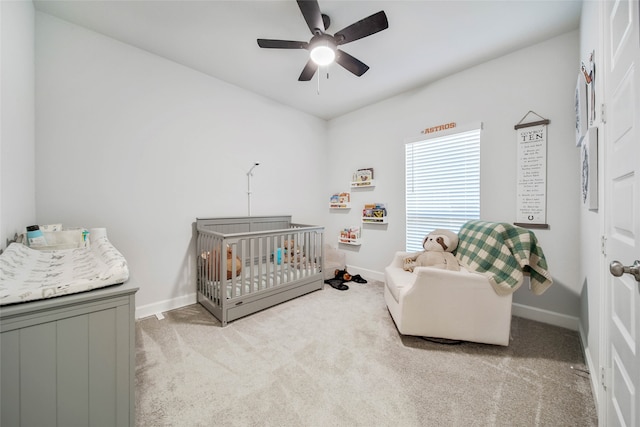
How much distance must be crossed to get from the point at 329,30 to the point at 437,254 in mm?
2200

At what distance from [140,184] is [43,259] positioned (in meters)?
1.23

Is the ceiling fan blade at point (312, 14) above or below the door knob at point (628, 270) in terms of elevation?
above

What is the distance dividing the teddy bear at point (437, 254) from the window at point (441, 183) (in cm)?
51

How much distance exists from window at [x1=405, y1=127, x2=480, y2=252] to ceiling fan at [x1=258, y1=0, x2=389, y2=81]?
1391 millimetres

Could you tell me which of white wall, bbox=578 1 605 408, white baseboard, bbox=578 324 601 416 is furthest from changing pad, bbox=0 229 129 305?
white baseboard, bbox=578 324 601 416

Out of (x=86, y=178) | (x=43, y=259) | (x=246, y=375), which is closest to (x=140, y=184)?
(x=86, y=178)

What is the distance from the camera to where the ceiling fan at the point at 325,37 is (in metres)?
1.52

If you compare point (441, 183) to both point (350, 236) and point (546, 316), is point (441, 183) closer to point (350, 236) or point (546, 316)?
point (350, 236)

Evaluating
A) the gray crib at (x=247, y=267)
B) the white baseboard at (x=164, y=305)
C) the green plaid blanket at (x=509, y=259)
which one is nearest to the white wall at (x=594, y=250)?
the green plaid blanket at (x=509, y=259)

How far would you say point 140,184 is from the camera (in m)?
2.27

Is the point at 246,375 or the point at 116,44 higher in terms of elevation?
the point at 116,44

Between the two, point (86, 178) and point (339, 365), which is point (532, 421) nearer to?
point (339, 365)

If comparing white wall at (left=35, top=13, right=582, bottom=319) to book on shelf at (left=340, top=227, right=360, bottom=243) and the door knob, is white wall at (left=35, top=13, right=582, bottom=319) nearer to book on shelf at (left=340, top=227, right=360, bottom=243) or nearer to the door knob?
book on shelf at (left=340, top=227, right=360, bottom=243)

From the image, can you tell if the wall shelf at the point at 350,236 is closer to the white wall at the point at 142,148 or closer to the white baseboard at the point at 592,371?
the white wall at the point at 142,148
